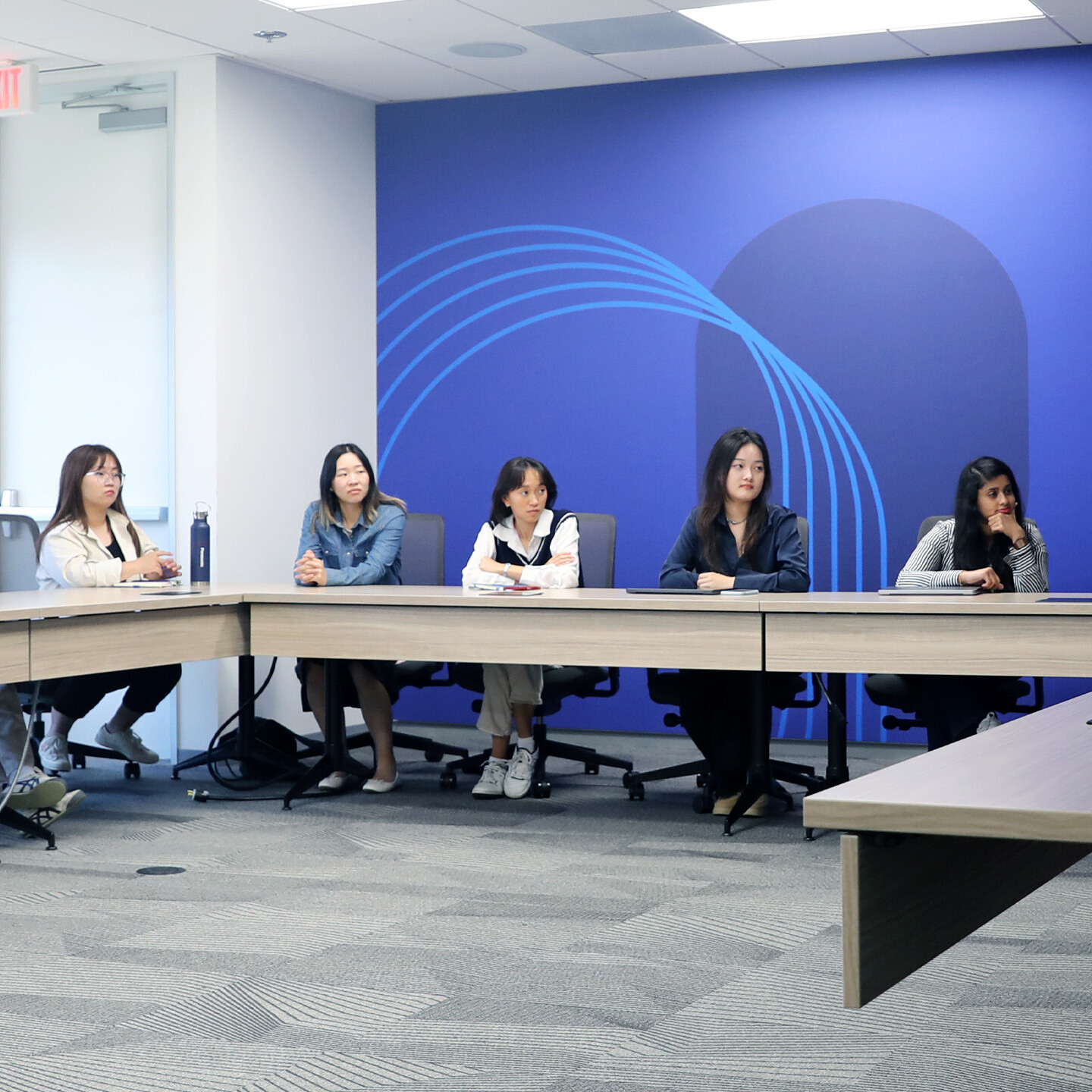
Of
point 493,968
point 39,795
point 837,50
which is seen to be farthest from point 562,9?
point 493,968

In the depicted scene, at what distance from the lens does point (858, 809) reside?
1.42 metres

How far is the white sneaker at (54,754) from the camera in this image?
18.5 ft

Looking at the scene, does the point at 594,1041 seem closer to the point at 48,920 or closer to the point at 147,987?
the point at 147,987

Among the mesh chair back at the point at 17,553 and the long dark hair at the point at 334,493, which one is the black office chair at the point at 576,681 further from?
the mesh chair back at the point at 17,553

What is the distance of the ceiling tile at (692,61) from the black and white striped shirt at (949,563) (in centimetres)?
231

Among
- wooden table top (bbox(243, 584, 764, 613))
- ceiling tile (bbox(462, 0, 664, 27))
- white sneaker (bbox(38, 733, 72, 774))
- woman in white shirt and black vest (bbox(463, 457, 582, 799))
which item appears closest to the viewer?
wooden table top (bbox(243, 584, 764, 613))

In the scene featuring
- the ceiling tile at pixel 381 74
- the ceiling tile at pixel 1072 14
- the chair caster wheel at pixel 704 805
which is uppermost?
the ceiling tile at pixel 381 74

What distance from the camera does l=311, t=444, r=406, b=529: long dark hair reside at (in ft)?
18.2

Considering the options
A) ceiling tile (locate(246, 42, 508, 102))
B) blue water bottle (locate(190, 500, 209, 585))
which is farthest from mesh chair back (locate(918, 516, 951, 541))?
ceiling tile (locate(246, 42, 508, 102))

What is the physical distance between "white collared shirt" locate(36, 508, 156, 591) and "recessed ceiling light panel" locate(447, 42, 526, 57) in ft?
8.15

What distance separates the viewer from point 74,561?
5.34 meters

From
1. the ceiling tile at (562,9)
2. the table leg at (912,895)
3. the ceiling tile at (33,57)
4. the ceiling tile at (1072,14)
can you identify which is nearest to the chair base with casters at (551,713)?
the ceiling tile at (562,9)

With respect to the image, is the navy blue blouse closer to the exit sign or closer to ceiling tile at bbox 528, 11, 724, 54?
ceiling tile at bbox 528, 11, 724, 54

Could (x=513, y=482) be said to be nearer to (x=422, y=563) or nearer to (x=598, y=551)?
(x=598, y=551)
